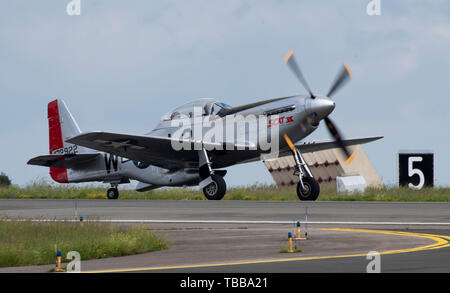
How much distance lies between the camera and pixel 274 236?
14656 mm

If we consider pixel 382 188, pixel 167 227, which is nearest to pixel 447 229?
pixel 167 227

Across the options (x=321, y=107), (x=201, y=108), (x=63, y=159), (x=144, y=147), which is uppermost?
(x=201, y=108)

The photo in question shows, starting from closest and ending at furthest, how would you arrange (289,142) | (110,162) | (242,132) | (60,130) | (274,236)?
(274,236) → (289,142) → (242,132) → (110,162) → (60,130)

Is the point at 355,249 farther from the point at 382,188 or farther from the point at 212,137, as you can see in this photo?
the point at 382,188

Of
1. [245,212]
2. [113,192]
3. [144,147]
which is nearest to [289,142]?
[144,147]

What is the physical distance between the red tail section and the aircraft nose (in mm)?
14601

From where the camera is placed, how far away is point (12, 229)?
1523 cm

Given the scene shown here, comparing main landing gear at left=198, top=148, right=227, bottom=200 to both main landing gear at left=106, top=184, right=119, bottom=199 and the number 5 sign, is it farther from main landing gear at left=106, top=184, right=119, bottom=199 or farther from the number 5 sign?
the number 5 sign

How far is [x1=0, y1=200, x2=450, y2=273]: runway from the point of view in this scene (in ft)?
33.6

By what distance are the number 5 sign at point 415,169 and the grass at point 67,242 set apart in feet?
80.9

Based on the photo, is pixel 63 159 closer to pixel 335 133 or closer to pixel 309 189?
pixel 309 189

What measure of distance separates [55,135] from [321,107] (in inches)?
609

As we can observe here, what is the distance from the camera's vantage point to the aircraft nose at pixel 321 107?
26141mm

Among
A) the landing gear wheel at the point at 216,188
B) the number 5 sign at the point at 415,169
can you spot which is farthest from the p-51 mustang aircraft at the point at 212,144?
the number 5 sign at the point at 415,169
